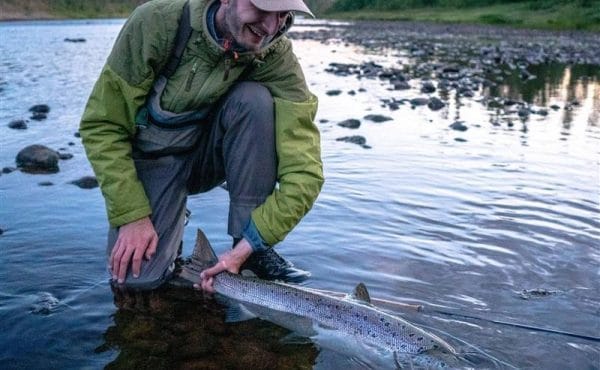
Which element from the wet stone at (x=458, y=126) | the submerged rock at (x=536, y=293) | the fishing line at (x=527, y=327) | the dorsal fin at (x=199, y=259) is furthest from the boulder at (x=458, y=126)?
the dorsal fin at (x=199, y=259)

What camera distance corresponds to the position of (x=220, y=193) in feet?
23.5

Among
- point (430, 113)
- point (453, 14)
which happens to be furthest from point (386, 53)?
point (453, 14)

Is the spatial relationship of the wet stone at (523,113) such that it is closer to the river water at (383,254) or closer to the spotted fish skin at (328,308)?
the river water at (383,254)

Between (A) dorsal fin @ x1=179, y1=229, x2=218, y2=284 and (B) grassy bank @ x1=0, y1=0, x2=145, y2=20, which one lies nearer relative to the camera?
(A) dorsal fin @ x1=179, y1=229, x2=218, y2=284

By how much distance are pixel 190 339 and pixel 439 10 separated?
78.7 metres

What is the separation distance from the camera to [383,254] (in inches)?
216

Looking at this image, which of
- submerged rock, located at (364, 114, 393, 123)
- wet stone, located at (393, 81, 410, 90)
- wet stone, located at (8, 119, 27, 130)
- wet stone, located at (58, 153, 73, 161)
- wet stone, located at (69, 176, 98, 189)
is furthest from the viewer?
wet stone, located at (393, 81, 410, 90)

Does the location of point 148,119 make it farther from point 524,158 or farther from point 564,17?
point 564,17

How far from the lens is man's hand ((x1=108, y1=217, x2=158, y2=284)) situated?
14.6 feet

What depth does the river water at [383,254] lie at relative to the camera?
12.8 ft

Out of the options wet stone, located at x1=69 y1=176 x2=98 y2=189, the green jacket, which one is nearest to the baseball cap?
the green jacket

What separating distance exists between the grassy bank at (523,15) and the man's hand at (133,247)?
159ft

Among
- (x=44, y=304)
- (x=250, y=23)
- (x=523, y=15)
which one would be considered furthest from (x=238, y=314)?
(x=523, y=15)

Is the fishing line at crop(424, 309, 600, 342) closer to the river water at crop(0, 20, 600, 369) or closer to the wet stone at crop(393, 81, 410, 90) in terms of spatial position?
the river water at crop(0, 20, 600, 369)
